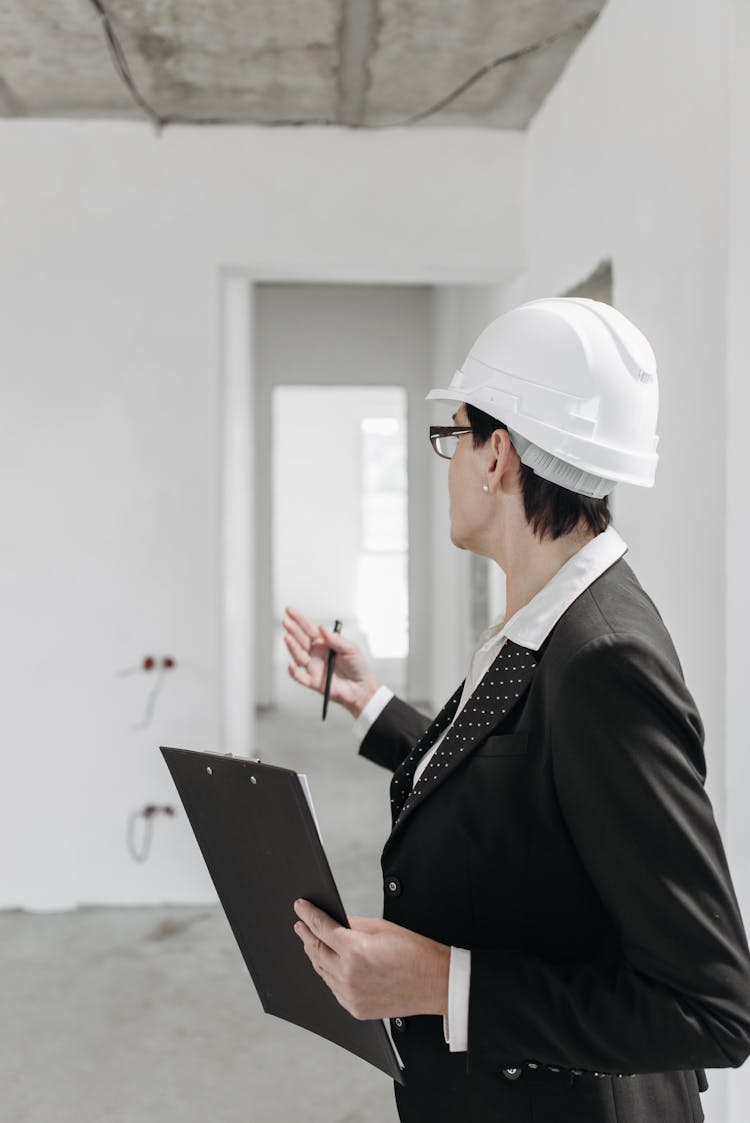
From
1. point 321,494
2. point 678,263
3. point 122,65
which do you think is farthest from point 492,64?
point 321,494

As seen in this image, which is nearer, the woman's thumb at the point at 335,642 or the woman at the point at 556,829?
the woman at the point at 556,829

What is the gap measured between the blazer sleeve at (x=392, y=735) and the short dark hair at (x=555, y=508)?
18.6 inches

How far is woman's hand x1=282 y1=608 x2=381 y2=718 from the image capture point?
147cm

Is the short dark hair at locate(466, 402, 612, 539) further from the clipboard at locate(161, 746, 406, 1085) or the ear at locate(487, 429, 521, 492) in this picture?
the clipboard at locate(161, 746, 406, 1085)

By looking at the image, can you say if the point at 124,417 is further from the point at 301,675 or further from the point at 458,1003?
the point at 458,1003

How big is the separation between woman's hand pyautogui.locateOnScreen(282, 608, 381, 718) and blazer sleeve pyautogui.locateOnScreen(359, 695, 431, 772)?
49mm

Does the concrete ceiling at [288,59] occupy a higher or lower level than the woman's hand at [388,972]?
higher

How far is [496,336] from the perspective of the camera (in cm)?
104

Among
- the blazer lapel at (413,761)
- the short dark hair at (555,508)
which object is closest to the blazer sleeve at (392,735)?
the blazer lapel at (413,761)

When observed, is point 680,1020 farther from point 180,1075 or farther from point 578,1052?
point 180,1075

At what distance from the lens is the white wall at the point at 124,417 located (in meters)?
3.58

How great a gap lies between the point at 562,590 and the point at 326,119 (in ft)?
10.0

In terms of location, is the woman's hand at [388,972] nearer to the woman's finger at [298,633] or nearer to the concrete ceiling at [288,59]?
the woman's finger at [298,633]

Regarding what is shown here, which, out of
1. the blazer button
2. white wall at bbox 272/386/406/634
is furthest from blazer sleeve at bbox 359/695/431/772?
white wall at bbox 272/386/406/634
